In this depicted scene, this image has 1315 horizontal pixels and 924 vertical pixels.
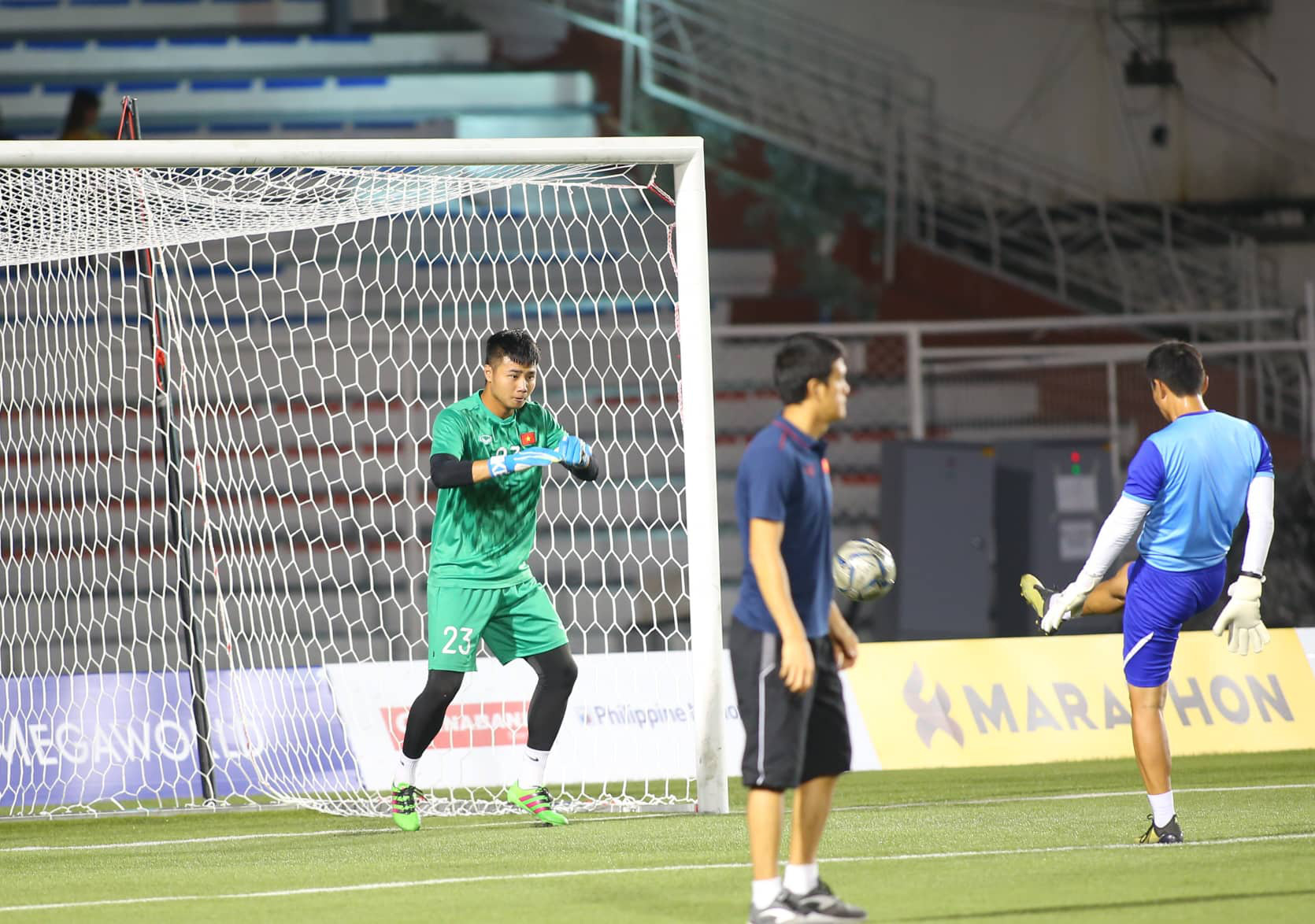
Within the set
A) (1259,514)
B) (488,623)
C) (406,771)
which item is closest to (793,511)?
(1259,514)

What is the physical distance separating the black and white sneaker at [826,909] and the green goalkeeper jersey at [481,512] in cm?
299

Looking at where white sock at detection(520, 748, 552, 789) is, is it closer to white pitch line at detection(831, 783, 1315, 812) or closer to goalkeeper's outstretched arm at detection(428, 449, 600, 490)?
goalkeeper's outstretched arm at detection(428, 449, 600, 490)

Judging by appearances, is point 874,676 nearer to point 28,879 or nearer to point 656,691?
point 656,691

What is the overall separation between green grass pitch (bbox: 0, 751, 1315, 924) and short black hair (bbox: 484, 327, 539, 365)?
2033 millimetres

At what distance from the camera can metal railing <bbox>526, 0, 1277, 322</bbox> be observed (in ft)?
56.7

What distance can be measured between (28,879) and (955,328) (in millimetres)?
9703

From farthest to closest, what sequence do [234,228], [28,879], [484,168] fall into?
1. [234,228]
2. [484,168]
3. [28,879]

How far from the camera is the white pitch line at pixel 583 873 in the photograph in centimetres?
555

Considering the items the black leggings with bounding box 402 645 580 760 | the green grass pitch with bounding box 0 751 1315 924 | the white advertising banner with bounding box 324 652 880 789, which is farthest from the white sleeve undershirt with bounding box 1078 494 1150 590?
the white advertising banner with bounding box 324 652 880 789

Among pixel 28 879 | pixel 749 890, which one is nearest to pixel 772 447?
pixel 749 890

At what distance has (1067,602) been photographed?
21.6ft

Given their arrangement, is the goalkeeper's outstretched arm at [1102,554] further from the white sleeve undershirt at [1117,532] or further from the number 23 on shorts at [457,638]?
the number 23 on shorts at [457,638]

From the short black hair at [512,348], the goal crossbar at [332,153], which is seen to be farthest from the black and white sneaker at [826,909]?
the goal crossbar at [332,153]

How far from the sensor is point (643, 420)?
13.7 meters
